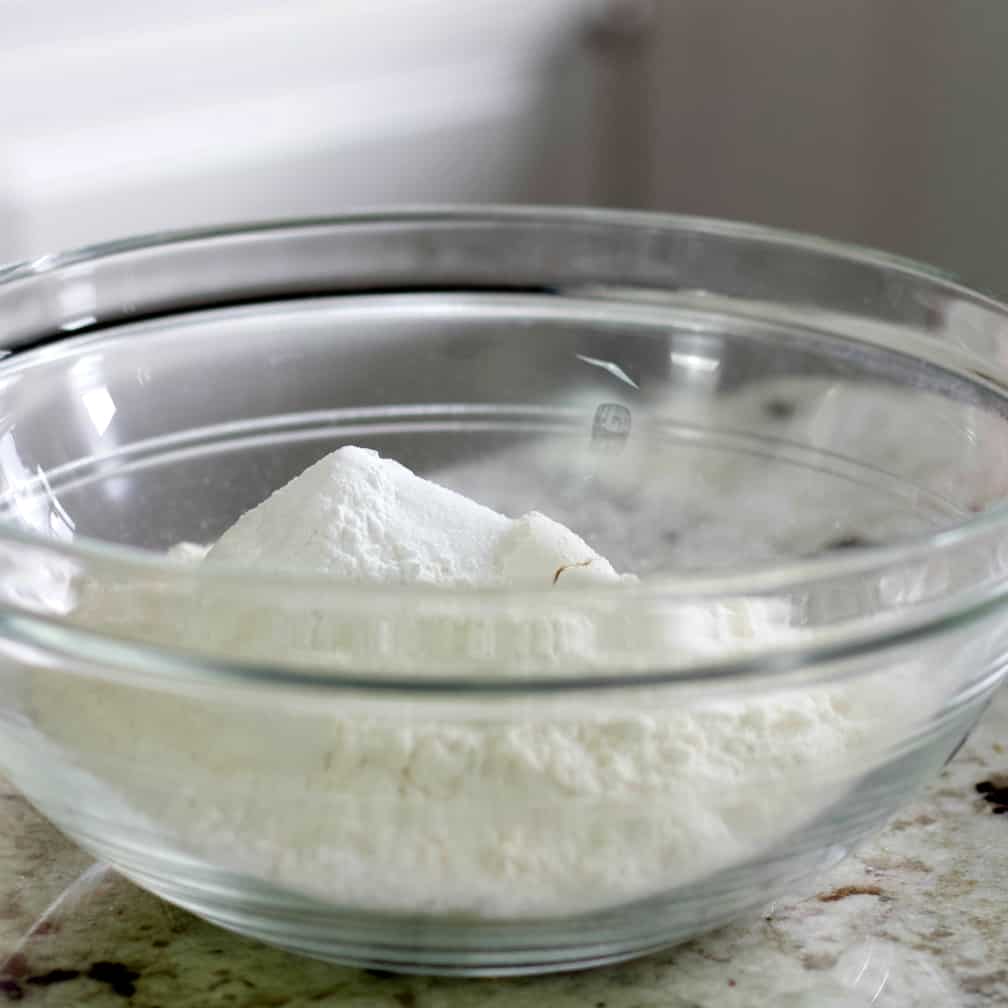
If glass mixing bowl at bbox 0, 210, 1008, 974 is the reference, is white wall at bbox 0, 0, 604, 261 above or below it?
above

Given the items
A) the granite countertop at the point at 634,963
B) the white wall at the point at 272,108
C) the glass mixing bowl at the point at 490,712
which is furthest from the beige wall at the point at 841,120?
the granite countertop at the point at 634,963

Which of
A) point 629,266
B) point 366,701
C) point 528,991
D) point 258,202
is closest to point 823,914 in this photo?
point 528,991

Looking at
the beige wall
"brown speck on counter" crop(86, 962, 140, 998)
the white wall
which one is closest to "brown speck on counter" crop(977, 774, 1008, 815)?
"brown speck on counter" crop(86, 962, 140, 998)

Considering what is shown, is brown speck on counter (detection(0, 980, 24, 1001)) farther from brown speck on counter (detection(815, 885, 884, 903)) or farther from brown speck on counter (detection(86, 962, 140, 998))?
brown speck on counter (detection(815, 885, 884, 903))

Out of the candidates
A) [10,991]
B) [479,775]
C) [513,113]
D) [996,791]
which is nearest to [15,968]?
[10,991]

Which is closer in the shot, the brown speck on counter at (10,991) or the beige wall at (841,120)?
the brown speck on counter at (10,991)

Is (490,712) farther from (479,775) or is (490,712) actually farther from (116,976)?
(116,976)

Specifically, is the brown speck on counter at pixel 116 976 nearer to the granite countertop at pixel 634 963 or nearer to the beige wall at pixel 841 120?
the granite countertop at pixel 634 963
